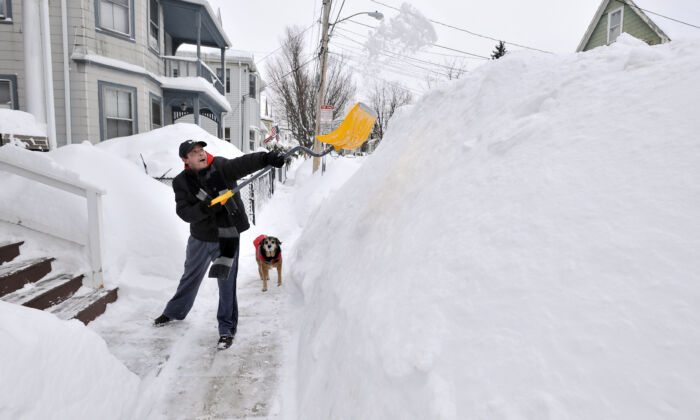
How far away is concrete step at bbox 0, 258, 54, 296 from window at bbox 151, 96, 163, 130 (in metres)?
8.67

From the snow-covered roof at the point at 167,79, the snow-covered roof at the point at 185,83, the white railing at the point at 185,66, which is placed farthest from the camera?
the white railing at the point at 185,66

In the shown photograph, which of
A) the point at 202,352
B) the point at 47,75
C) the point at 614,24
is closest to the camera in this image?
the point at 202,352

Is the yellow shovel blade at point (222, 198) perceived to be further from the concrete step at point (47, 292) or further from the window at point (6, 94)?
the window at point (6, 94)

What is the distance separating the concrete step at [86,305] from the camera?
318 cm

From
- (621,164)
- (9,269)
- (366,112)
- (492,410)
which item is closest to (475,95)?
(366,112)

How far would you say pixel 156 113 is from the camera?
11.6 meters

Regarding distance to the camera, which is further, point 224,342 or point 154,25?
point 154,25

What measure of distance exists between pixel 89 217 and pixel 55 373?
2.38 metres

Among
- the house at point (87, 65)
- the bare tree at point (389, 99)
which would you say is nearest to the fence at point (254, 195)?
the house at point (87, 65)

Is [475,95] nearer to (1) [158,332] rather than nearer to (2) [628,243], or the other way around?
(2) [628,243]

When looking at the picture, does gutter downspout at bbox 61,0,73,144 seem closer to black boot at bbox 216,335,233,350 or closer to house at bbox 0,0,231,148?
house at bbox 0,0,231,148

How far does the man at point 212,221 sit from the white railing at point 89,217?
3.04ft

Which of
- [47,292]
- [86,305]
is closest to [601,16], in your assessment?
[86,305]

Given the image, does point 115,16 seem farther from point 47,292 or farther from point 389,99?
point 389,99
